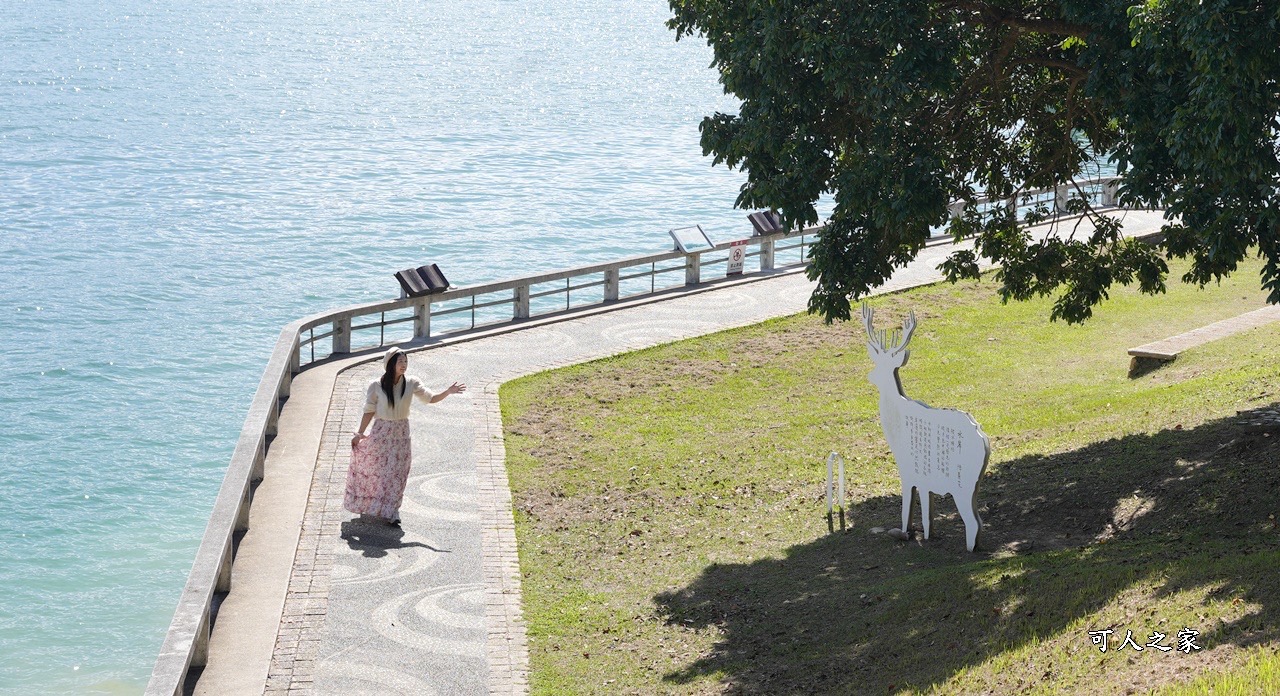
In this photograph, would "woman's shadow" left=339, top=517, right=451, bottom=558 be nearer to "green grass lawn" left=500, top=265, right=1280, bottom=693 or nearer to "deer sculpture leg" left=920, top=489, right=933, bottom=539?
"green grass lawn" left=500, top=265, right=1280, bottom=693

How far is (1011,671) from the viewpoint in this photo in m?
9.64

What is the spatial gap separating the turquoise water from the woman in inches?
249

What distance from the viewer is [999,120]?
55.0 ft

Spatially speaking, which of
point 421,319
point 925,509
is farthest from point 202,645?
point 421,319

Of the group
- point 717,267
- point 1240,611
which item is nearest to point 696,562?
point 1240,611

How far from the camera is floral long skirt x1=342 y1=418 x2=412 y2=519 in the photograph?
578 inches

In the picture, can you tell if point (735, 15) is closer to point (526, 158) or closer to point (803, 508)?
point (803, 508)

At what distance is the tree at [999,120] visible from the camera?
36.3ft

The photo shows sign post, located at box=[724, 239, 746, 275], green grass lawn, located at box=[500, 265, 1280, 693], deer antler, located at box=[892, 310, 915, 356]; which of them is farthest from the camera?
sign post, located at box=[724, 239, 746, 275]

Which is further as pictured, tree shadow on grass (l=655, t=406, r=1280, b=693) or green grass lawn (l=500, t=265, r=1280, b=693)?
tree shadow on grass (l=655, t=406, r=1280, b=693)

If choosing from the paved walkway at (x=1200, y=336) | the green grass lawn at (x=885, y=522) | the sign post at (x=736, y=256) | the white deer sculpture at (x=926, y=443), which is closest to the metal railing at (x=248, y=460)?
the sign post at (x=736, y=256)

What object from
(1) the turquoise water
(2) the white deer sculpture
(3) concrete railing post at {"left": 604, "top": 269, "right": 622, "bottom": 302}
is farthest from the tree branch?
(1) the turquoise water

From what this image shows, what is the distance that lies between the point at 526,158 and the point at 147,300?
27790 millimetres

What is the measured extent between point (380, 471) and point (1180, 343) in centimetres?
1280
